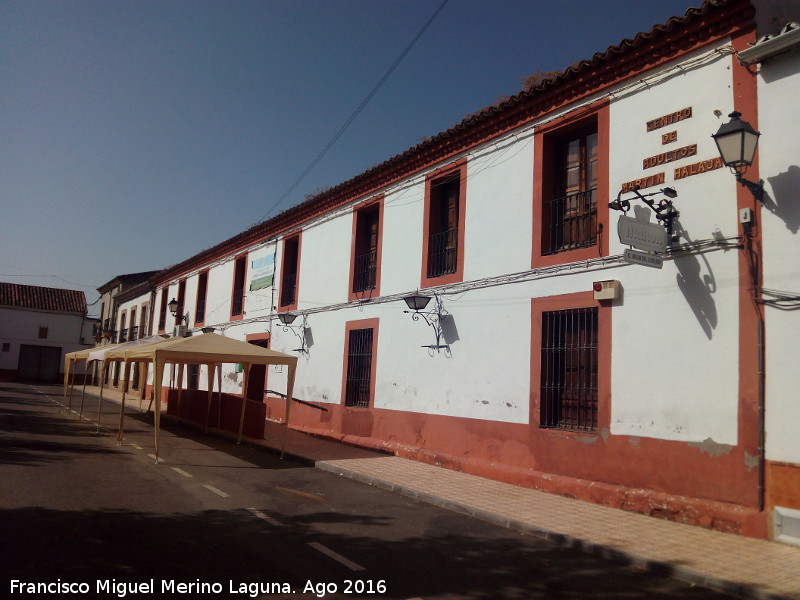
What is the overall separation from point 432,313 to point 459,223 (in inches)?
67.1

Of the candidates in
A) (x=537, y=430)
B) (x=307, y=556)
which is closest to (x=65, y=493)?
(x=307, y=556)

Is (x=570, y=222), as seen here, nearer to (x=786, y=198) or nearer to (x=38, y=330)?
(x=786, y=198)

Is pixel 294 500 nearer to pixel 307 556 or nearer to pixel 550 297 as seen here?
pixel 307 556

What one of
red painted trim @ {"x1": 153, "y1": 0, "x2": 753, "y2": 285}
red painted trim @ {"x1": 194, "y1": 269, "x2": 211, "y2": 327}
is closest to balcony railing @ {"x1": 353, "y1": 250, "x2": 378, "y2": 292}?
red painted trim @ {"x1": 153, "y1": 0, "x2": 753, "y2": 285}

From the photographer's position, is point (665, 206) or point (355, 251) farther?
point (355, 251)

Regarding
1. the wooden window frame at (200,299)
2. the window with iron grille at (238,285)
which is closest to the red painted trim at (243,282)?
the window with iron grille at (238,285)

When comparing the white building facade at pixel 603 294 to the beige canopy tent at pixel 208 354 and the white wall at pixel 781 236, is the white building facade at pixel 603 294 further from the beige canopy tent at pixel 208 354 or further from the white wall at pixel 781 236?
the beige canopy tent at pixel 208 354

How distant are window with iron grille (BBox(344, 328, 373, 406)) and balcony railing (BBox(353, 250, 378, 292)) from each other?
3.38ft

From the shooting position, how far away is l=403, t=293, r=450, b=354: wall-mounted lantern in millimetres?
11367

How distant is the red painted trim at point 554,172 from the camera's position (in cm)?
878

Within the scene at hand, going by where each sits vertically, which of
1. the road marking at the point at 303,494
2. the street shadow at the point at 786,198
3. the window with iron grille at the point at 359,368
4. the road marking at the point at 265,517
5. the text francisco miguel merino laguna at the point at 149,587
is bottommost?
the road marking at the point at 303,494

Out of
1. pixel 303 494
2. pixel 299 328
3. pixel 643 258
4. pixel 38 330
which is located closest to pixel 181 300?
pixel 299 328

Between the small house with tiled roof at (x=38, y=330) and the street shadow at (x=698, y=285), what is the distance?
47822mm

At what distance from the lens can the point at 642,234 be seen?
24.5 feet
